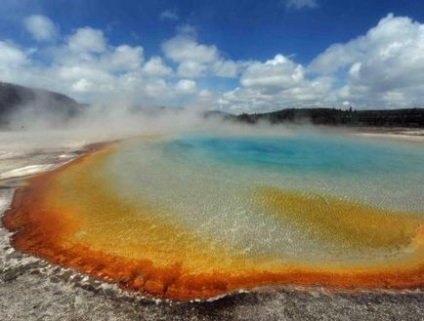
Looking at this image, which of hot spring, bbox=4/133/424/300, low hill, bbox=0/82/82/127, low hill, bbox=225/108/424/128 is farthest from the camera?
low hill, bbox=0/82/82/127

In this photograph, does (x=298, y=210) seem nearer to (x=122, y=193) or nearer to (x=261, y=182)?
(x=261, y=182)

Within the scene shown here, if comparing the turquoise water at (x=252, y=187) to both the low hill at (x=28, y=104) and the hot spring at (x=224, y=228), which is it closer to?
the hot spring at (x=224, y=228)

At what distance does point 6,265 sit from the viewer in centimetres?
655

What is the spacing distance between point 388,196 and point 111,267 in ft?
31.4

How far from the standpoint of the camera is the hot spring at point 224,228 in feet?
20.8

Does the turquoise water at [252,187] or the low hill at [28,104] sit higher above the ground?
the low hill at [28,104]

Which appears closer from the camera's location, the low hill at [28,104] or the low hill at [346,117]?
the low hill at [346,117]

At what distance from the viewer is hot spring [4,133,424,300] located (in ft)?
20.8

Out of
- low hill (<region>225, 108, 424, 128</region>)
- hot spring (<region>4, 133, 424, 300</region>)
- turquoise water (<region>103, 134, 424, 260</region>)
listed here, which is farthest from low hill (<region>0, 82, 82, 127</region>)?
hot spring (<region>4, 133, 424, 300</region>)

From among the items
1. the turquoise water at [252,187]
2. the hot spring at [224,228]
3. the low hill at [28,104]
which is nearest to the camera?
the hot spring at [224,228]

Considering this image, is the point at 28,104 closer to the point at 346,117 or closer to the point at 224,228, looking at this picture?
the point at 346,117

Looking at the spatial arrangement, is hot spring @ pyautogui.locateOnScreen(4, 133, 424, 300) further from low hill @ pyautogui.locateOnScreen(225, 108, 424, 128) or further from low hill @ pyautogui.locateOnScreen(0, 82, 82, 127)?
low hill @ pyautogui.locateOnScreen(0, 82, 82, 127)

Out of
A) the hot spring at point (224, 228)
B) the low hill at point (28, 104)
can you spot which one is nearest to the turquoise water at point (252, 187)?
the hot spring at point (224, 228)

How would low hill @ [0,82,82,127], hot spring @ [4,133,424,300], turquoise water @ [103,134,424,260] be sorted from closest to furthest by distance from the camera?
hot spring @ [4,133,424,300] → turquoise water @ [103,134,424,260] → low hill @ [0,82,82,127]
